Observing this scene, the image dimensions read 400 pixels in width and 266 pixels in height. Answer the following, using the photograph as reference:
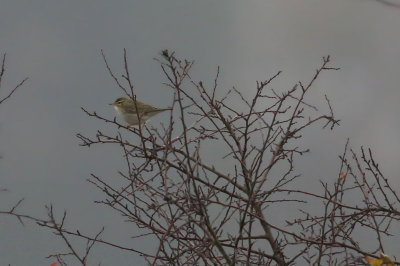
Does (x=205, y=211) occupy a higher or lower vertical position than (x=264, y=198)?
lower

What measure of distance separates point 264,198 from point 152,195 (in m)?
1.00

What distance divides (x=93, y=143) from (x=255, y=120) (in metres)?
1.59

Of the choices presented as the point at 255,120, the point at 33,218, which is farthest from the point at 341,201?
the point at 33,218

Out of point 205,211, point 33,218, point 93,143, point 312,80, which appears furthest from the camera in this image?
point 93,143

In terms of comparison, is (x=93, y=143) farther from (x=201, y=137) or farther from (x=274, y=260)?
(x=274, y=260)

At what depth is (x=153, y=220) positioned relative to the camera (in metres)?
4.82

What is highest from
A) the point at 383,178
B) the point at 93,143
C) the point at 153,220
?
the point at 93,143

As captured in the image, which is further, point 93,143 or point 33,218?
point 93,143

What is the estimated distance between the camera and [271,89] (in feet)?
17.7

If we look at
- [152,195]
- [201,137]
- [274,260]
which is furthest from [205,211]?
[201,137]

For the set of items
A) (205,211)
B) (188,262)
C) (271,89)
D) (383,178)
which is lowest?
(205,211)

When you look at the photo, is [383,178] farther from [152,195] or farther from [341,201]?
[152,195]

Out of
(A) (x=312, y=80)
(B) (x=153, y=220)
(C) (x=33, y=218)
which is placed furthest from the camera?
(A) (x=312, y=80)

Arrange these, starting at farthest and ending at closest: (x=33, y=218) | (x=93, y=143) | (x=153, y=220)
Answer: (x=93, y=143), (x=153, y=220), (x=33, y=218)
